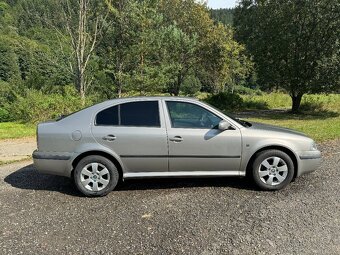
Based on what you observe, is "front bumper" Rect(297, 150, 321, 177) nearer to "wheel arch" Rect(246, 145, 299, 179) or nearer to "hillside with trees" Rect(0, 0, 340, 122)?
"wheel arch" Rect(246, 145, 299, 179)

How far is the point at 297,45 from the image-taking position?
59.7 feet

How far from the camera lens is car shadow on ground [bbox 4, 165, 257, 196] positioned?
5.79m

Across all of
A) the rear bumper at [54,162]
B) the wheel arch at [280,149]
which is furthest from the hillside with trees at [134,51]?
the wheel arch at [280,149]

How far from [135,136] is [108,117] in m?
0.56

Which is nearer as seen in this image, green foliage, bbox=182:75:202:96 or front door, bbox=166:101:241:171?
front door, bbox=166:101:241:171

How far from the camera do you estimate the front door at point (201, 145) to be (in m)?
5.38

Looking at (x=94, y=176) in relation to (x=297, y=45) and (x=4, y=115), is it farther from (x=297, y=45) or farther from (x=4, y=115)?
(x=297, y=45)

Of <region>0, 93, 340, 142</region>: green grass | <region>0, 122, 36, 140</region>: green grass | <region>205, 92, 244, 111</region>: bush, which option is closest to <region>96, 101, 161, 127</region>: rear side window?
<region>0, 93, 340, 142</region>: green grass

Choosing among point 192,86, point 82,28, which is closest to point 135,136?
point 82,28

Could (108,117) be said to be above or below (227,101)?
above

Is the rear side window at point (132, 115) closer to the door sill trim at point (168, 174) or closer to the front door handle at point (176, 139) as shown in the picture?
the front door handle at point (176, 139)

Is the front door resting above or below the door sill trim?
above

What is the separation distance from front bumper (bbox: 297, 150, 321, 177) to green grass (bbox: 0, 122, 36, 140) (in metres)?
9.01

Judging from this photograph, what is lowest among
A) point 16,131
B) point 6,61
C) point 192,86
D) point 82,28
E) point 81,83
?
point 16,131
